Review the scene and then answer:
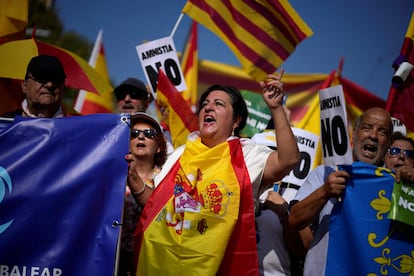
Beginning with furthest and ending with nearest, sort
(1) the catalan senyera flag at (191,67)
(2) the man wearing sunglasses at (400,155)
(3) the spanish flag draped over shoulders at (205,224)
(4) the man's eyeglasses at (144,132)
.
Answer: (1) the catalan senyera flag at (191,67) → (2) the man wearing sunglasses at (400,155) → (4) the man's eyeglasses at (144,132) → (3) the spanish flag draped over shoulders at (205,224)

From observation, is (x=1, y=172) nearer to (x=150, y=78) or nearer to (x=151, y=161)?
(x=151, y=161)

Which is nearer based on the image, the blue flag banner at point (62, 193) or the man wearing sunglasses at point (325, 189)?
the blue flag banner at point (62, 193)

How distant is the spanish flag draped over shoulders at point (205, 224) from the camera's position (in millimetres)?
3273

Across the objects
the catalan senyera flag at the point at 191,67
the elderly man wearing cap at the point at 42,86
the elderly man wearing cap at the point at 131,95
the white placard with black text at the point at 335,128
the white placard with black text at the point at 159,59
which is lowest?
the white placard with black text at the point at 335,128

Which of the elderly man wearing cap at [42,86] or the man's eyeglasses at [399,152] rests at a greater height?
the elderly man wearing cap at [42,86]

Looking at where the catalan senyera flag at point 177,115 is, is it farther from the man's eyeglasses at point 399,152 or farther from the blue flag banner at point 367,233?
the blue flag banner at point 367,233

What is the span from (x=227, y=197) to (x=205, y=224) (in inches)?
8.2

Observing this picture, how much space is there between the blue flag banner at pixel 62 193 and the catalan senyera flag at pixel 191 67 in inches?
214

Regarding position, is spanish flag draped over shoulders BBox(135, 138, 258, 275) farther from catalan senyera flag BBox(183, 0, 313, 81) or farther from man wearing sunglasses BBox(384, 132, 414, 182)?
catalan senyera flag BBox(183, 0, 313, 81)

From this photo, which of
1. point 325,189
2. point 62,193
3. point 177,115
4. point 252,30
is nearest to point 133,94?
point 177,115

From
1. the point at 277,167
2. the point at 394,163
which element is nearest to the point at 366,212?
the point at 277,167

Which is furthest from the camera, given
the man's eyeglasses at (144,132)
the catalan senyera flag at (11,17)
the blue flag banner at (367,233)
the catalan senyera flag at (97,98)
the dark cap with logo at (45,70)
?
the catalan senyera flag at (97,98)

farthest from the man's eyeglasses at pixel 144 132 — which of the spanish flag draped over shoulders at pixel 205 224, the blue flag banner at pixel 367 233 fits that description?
the blue flag banner at pixel 367 233

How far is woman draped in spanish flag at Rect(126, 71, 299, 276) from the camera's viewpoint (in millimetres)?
3289
